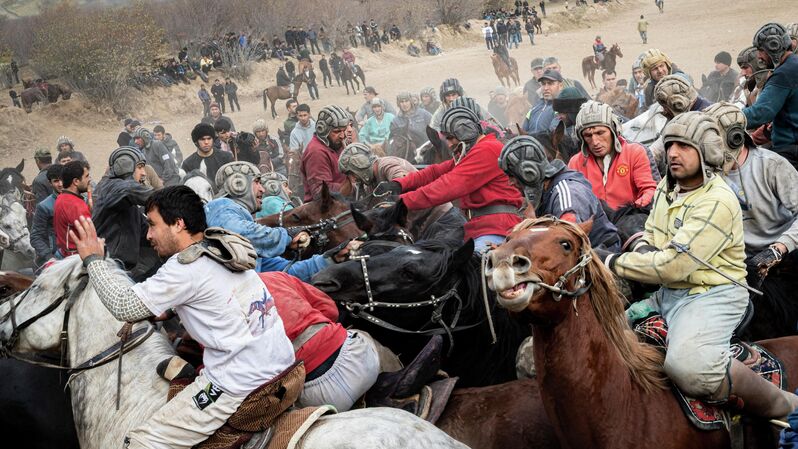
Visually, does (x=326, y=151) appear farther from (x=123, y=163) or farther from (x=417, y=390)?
(x=417, y=390)

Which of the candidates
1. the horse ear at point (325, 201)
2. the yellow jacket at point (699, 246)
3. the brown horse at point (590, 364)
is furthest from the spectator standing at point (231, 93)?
the brown horse at point (590, 364)

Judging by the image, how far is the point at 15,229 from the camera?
11516 millimetres

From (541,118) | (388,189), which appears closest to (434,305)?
(388,189)

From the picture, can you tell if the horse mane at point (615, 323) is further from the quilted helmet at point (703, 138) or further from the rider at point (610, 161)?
the rider at point (610, 161)

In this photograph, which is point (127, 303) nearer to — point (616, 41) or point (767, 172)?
point (767, 172)

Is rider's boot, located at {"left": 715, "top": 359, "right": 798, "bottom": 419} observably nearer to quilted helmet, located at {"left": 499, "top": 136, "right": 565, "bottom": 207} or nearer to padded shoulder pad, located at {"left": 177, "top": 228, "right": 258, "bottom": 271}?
quilted helmet, located at {"left": 499, "top": 136, "right": 565, "bottom": 207}

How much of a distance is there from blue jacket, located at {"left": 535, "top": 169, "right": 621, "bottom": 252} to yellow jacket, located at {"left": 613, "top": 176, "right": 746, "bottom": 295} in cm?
109

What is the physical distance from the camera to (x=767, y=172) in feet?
17.0

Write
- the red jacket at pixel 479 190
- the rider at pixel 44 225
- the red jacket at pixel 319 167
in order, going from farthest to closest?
the rider at pixel 44 225
the red jacket at pixel 319 167
the red jacket at pixel 479 190

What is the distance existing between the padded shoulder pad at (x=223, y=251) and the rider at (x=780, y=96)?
509cm

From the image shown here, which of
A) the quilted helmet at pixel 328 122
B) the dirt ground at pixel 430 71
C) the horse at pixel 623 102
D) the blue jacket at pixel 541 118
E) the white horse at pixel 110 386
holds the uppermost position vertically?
the quilted helmet at pixel 328 122

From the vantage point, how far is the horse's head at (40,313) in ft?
14.5

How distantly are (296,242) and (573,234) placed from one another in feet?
9.33

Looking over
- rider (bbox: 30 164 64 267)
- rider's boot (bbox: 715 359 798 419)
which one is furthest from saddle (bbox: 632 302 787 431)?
rider (bbox: 30 164 64 267)
